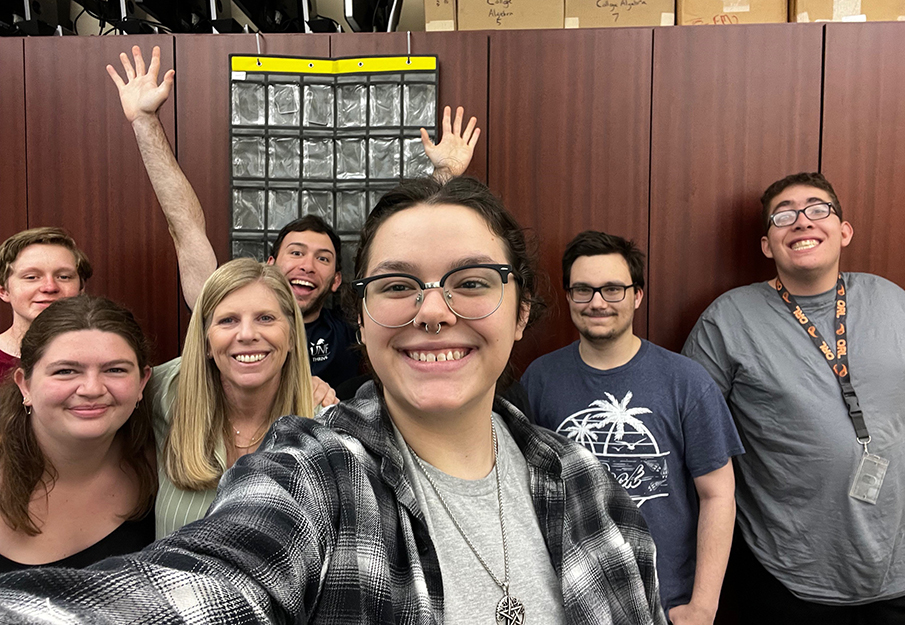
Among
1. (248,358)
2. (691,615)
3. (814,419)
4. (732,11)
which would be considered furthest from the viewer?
(732,11)

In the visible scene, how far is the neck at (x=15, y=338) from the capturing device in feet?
6.36

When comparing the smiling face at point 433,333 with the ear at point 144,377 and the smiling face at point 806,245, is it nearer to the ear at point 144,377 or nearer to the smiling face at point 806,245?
the ear at point 144,377

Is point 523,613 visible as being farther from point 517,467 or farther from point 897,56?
point 897,56

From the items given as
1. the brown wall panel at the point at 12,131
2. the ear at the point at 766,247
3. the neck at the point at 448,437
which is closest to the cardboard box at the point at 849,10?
the ear at the point at 766,247

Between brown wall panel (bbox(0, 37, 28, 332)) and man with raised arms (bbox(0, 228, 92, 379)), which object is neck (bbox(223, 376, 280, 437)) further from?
brown wall panel (bbox(0, 37, 28, 332))

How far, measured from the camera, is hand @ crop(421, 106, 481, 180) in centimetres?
222

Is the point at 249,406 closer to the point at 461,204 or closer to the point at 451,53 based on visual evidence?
the point at 461,204

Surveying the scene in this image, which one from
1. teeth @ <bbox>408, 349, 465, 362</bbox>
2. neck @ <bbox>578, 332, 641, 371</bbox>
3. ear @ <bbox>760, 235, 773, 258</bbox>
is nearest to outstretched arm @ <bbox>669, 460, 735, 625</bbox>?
neck @ <bbox>578, 332, 641, 371</bbox>

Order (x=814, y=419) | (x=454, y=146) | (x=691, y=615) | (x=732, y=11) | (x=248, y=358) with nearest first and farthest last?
(x=248, y=358)
(x=691, y=615)
(x=814, y=419)
(x=454, y=146)
(x=732, y=11)

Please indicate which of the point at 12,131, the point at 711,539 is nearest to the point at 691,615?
the point at 711,539

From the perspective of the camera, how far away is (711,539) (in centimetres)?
174

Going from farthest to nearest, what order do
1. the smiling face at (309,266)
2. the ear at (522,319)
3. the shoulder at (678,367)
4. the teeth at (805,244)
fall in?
the smiling face at (309,266), the teeth at (805,244), the shoulder at (678,367), the ear at (522,319)

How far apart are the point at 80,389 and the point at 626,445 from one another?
1.48 meters

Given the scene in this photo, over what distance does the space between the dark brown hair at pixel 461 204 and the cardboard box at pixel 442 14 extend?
1844mm
